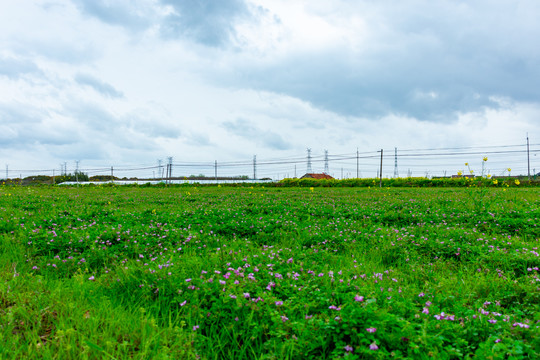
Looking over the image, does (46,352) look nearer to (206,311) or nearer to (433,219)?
(206,311)

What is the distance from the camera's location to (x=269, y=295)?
9.66 ft

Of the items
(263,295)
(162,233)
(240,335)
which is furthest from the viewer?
(162,233)

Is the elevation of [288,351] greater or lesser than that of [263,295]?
lesser

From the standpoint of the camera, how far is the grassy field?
232 centimetres

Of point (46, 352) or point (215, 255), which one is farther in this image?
point (215, 255)

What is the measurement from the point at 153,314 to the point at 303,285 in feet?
5.17

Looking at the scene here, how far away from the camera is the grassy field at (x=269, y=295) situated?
2.32 meters

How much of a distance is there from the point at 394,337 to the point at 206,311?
165 cm

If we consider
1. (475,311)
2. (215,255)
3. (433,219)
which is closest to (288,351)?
(475,311)

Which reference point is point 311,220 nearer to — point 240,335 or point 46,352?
point 240,335

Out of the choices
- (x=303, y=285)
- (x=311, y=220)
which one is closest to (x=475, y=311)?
(x=303, y=285)

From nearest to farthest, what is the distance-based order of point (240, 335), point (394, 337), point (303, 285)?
1. point (394, 337)
2. point (240, 335)
3. point (303, 285)

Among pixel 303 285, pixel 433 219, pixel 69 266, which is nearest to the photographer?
pixel 303 285

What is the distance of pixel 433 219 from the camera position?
24.2 ft
